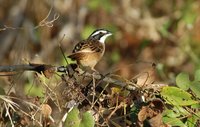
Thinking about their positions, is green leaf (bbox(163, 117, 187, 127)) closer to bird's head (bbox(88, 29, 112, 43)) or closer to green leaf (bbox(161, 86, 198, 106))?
green leaf (bbox(161, 86, 198, 106))

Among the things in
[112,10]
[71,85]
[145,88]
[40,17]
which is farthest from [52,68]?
[112,10]

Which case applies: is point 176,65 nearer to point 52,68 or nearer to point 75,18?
point 75,18

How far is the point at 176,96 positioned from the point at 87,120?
458mm

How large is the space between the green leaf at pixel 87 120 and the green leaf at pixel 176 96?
0.37m

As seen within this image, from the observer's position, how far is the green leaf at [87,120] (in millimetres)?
3307

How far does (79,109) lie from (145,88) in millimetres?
349

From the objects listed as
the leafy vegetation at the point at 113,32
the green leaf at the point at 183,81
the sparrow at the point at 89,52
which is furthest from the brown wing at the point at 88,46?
the green leaf at the point at 183,81

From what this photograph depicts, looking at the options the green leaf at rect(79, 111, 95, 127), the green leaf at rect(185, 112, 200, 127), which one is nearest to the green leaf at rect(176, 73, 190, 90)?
the green leaf at rect(185, 112, 200, 127)

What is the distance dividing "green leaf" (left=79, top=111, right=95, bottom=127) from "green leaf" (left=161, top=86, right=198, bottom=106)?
1.22 feet

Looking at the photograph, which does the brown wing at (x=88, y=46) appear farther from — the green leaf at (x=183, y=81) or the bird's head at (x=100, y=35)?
the green leaf at (x=183, y=81)

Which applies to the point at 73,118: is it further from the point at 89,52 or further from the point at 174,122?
the point at 89,52

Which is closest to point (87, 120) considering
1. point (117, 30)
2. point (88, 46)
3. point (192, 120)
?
point (192, 120)

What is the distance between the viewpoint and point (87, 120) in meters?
3.32

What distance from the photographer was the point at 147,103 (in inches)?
133
